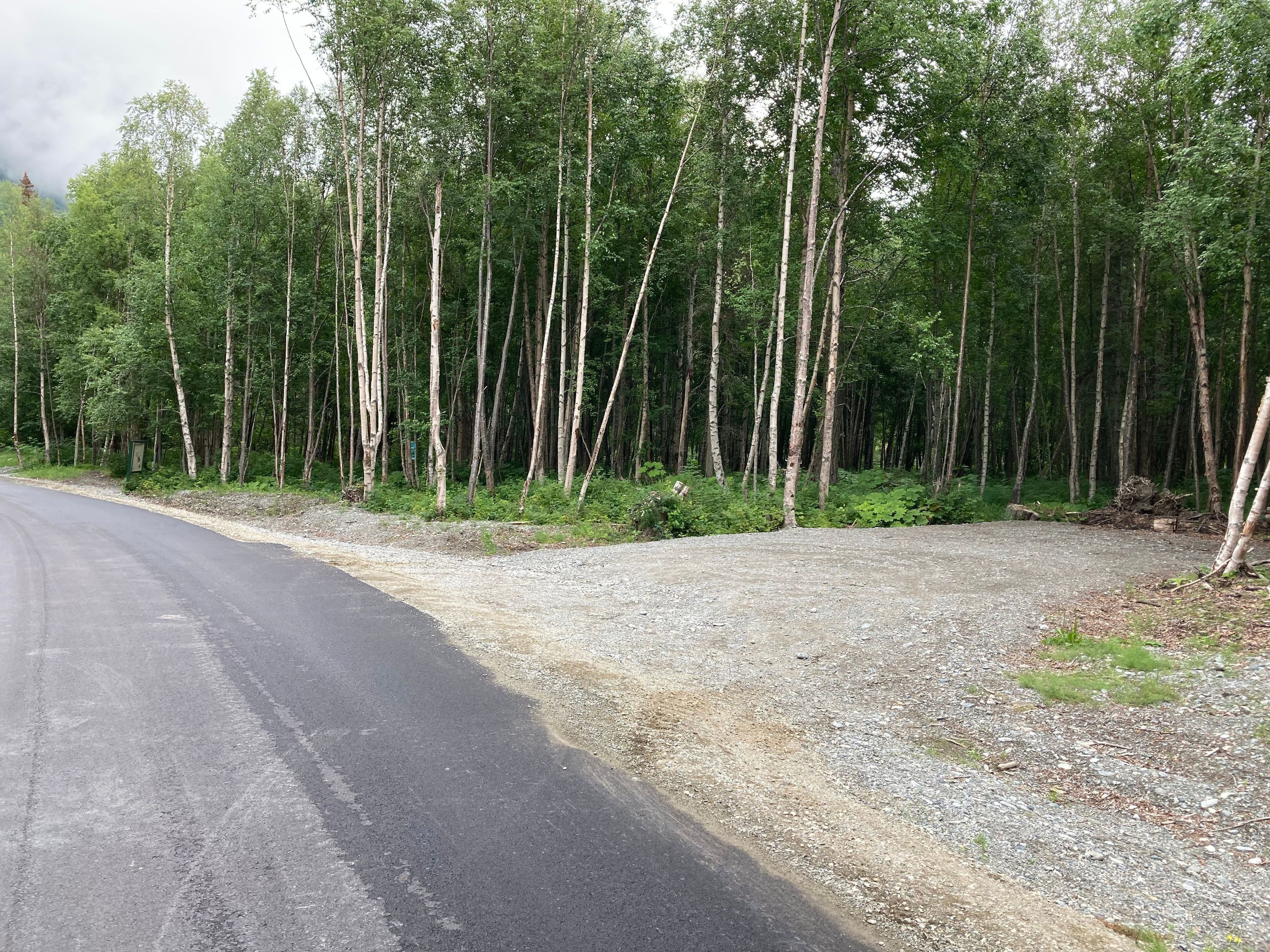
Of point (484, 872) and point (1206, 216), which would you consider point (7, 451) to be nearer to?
point (484, 872)

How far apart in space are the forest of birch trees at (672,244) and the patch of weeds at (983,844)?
472 inches

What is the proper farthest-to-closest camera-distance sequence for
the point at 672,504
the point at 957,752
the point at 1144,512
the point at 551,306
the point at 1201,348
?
the point at 551,306, the point at 1144,512, the point at 1201,348, the point at 672,504, the point at 957,752

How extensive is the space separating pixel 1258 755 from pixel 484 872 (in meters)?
4.81

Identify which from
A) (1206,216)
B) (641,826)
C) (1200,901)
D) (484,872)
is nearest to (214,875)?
(484,872)

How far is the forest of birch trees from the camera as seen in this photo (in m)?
16.3

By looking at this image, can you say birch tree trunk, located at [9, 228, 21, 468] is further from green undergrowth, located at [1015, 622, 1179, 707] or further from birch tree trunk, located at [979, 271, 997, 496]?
green undergrowth, located at [1015, 622, 1179, 707]

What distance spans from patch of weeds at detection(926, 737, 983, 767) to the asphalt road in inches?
82.5

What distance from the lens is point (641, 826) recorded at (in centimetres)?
348

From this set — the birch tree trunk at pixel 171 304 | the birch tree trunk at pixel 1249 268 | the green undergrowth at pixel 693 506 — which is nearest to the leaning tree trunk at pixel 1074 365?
the birch tree trunk at pixel 1249 268

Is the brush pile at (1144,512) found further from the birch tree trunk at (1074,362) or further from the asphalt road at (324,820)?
the asphalt road at (324,820)

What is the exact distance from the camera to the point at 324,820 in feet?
11.1

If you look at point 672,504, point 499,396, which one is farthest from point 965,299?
point 499,396

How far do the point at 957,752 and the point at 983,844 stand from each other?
4.14 feet

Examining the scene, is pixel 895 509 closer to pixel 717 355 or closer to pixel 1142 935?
pixel 717 355
